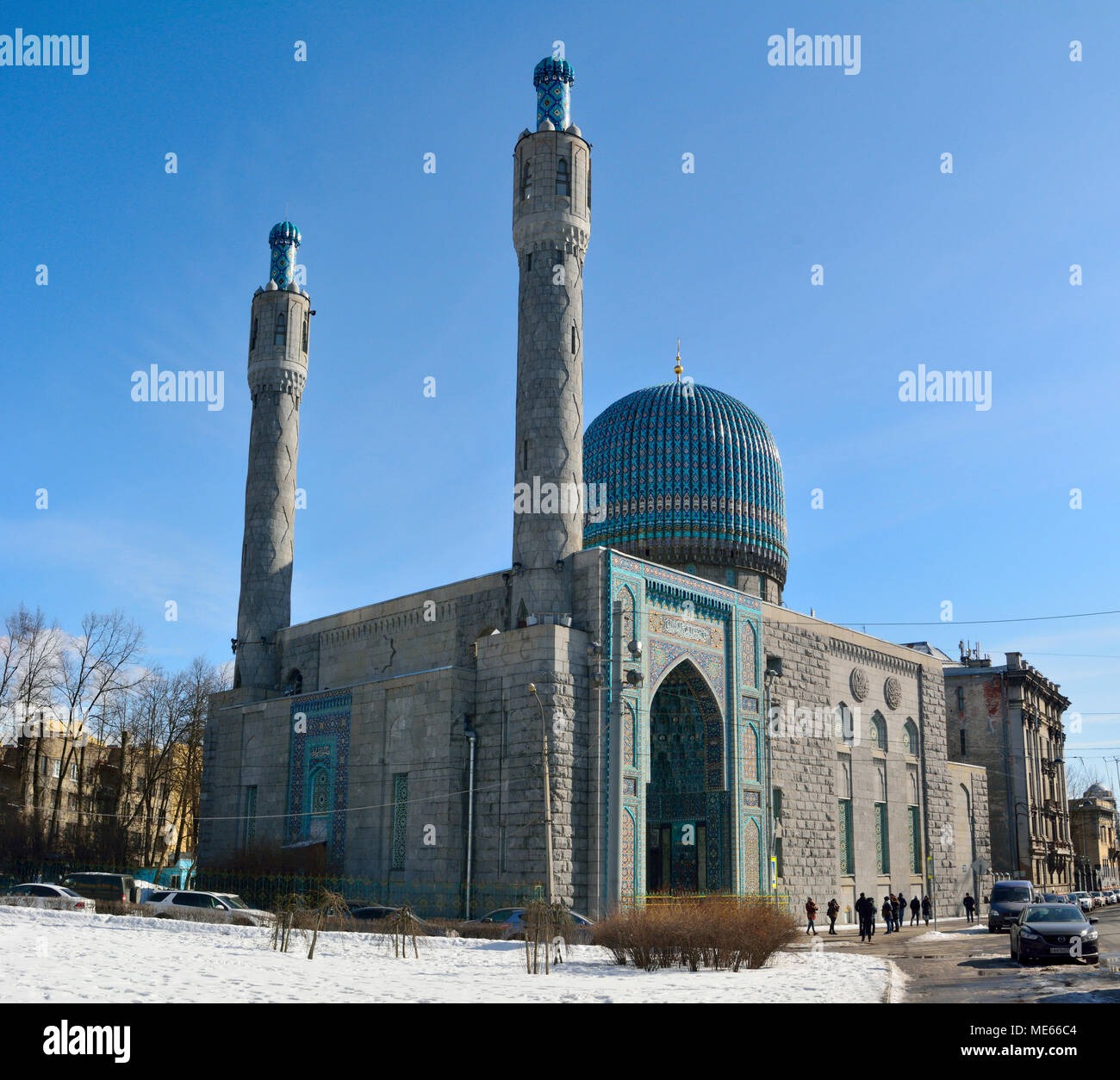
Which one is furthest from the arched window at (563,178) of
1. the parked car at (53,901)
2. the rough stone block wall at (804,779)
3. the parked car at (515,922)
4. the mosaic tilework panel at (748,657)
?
the parked car at (53,901)

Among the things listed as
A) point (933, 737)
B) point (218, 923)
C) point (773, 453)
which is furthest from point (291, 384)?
point (933, 737)

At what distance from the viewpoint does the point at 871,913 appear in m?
26.5

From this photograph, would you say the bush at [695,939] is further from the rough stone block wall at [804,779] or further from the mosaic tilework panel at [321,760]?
the rough stone block wall at [804,779]

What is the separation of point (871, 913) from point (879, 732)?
13770 millimetres

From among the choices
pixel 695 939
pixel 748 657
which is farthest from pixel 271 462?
pixel 695 939

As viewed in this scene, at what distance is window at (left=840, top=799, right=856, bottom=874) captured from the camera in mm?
36469

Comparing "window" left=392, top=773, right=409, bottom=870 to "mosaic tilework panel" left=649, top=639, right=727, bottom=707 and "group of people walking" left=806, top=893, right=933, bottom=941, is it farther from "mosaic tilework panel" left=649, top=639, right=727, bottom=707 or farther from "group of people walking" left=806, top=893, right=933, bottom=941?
"group of people walking" left=806, top=893, right=933, bottom=941

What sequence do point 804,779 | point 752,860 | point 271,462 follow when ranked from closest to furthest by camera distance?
point 752,860, point 804,779, point 271,462

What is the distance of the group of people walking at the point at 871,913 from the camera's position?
1049 inches

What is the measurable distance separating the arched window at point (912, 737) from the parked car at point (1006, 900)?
1153 centimetres

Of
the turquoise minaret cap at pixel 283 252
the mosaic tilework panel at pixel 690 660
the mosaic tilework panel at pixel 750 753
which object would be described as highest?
the turquoise minaret cap at pixel 283 252

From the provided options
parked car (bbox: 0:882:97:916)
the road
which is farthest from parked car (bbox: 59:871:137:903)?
the road

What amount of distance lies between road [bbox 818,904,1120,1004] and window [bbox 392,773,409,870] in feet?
34.3

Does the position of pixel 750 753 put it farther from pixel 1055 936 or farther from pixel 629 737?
pixel 1055 936
